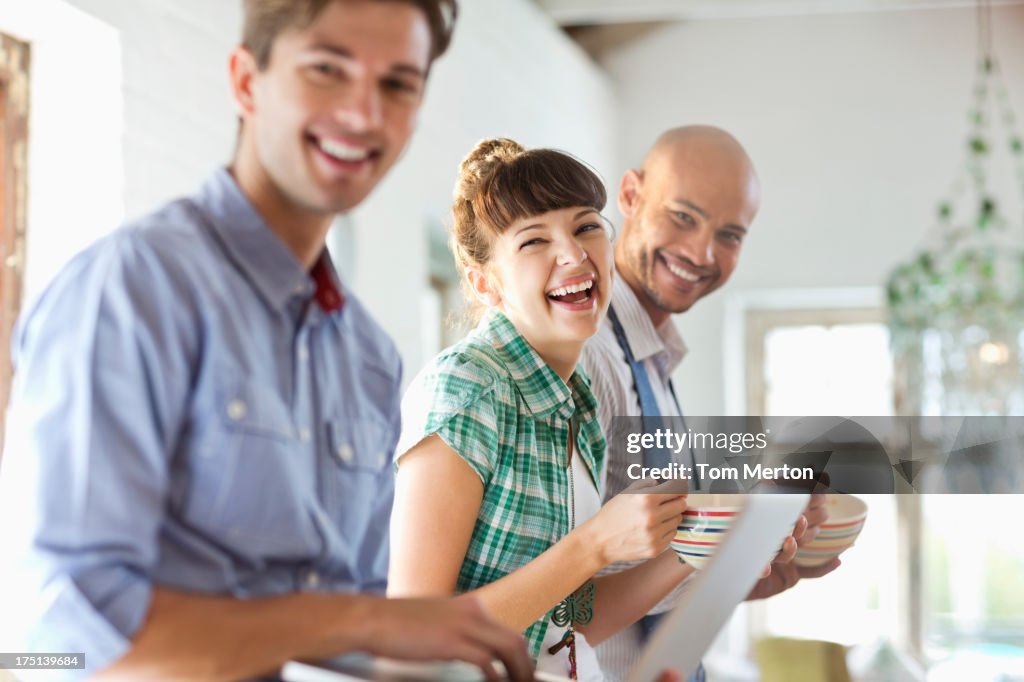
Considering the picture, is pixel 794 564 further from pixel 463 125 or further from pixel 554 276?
pixel 463 125

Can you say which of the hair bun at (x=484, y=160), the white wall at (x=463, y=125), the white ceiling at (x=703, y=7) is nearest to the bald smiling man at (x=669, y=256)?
the hair bun at (x=484, y=160)

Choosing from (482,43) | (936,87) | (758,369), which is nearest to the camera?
(482,43)

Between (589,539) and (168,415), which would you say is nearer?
(168,415)

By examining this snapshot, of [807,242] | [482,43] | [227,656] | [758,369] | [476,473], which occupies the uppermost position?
[482,43]

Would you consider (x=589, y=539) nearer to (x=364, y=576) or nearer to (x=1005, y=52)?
(x=364, y=576)

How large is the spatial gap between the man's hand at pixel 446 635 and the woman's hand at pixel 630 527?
32cm

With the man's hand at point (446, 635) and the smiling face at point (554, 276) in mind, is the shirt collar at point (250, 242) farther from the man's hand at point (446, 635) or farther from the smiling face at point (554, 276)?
the smiling face at point (554, 276)

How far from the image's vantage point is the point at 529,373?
115 centimetres

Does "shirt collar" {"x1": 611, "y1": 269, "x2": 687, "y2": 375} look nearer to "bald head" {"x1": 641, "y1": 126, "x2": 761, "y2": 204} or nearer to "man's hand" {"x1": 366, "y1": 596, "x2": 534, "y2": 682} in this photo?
"bald head" {"x1": 641, "y1": 126, "x2": 761, "y2": 204}

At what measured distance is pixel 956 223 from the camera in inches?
153

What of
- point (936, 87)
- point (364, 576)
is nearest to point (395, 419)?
point (364, 576)

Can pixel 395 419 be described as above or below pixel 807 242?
below

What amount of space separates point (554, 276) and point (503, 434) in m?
0.18

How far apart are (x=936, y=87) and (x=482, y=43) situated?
148cm
